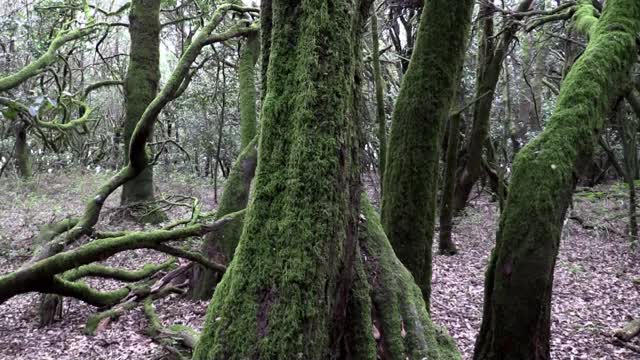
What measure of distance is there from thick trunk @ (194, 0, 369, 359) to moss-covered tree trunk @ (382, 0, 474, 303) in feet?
7.62

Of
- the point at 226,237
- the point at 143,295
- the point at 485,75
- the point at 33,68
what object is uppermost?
the point at 485,75

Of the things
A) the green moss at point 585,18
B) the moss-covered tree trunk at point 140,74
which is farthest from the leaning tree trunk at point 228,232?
the moss-covered tree trunk at point 140,74

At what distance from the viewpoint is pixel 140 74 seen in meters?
10.7

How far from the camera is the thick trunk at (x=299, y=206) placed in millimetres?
2189

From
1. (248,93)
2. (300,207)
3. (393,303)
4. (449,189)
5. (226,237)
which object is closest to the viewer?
(300,207)

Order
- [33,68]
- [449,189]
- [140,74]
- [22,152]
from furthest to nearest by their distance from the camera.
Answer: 1. [22,152]
2. [140,74]
3. [449,189]
4. [33,68]

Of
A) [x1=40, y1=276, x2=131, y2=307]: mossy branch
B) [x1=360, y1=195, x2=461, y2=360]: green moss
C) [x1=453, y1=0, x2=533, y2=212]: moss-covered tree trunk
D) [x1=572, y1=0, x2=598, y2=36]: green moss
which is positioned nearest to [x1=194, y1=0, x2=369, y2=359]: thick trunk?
[x1=360, y1=195, x2=461, y2=360]: green moss

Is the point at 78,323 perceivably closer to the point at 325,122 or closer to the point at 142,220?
the point at 142,220

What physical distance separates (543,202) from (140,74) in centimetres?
889

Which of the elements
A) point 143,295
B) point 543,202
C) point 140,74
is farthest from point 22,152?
point 543,202

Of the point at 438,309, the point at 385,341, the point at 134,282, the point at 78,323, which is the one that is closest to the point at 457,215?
the point at 438,309

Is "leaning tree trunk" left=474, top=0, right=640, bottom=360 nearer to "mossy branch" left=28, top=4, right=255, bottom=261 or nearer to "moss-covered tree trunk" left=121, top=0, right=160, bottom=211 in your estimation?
"mossy branch" left=28, top=4, right=255, bottom=261

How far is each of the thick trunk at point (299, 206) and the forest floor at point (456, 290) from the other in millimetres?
3350

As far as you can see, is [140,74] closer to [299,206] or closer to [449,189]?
[449,189]
